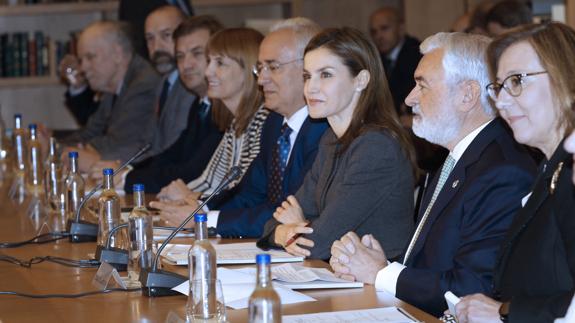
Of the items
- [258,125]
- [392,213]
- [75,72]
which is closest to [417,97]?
[392,213]

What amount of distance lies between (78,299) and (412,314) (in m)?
0.84

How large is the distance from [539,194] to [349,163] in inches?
36.0

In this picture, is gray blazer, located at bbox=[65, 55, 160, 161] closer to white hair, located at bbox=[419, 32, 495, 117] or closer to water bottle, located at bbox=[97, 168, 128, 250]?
water bottle, located at bbox=[97, 168, 128, 250]

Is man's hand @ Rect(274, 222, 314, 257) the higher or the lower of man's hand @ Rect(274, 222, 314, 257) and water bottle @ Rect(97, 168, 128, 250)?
the lower

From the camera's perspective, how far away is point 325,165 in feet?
11.0

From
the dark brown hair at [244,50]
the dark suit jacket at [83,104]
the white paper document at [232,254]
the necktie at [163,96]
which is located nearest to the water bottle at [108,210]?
the white paper document at [232,254]

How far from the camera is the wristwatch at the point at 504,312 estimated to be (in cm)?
223

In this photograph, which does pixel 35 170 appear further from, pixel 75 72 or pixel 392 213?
pixel 75 72

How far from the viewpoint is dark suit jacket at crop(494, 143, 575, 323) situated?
2174 millimetres

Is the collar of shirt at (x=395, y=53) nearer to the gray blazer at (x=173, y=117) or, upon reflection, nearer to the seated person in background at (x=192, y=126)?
the gray blazer at (x=173, y=117)

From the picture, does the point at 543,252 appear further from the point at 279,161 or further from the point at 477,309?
the point at 279,161

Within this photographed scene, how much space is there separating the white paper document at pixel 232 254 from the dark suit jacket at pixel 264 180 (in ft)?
0.97

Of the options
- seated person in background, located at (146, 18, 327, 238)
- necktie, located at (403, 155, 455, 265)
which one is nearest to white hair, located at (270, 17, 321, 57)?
seated person in background, located at (146, 18, 327, 238)

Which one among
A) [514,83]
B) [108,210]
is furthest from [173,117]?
[514,83]
